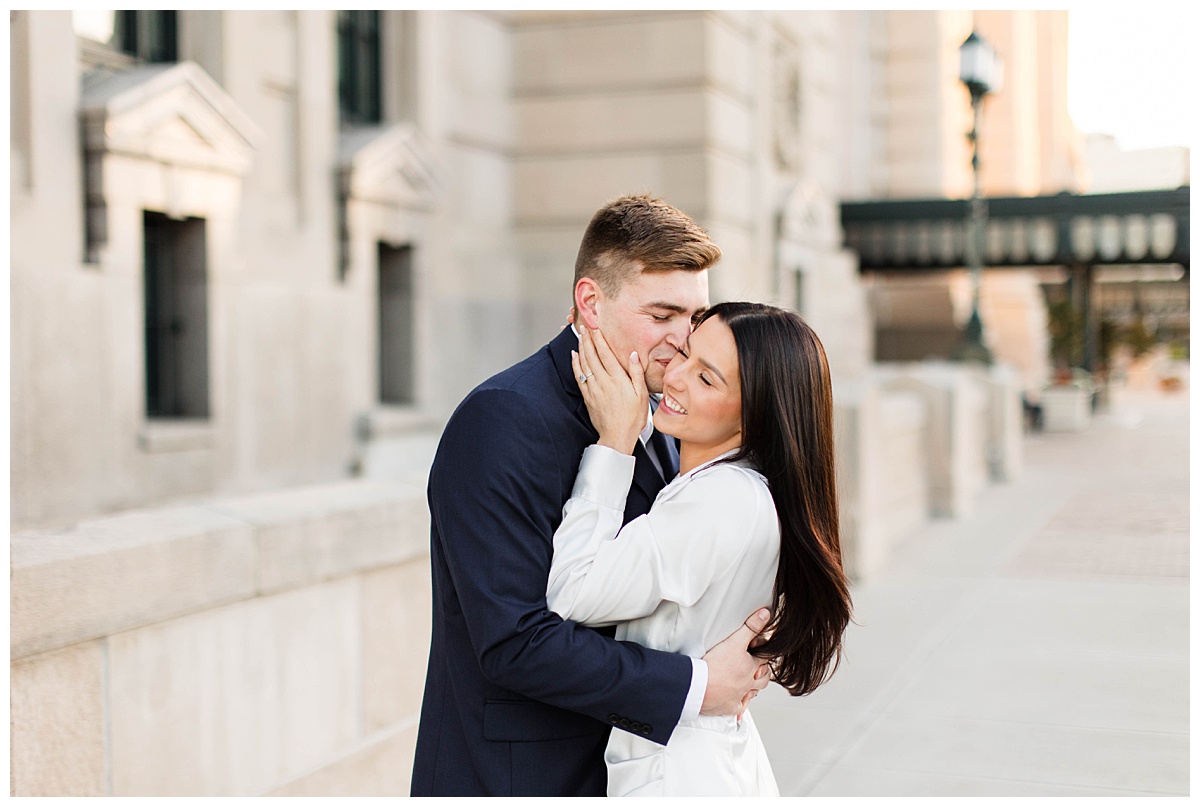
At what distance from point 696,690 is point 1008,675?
541cm

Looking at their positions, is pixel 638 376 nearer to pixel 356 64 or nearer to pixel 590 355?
pixel 590 355

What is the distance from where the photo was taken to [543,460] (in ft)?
7.95

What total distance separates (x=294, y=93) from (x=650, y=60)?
20.0 ft

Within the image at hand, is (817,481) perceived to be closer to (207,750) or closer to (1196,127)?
(207,750)

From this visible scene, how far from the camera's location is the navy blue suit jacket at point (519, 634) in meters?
2.29

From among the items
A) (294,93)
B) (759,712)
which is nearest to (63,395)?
(294,93)

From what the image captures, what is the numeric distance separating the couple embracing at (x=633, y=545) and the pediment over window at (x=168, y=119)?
25.1 feet

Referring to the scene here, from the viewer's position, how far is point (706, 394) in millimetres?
2451

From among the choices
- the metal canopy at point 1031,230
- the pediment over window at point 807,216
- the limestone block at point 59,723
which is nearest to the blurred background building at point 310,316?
the limestone block at point 59,723

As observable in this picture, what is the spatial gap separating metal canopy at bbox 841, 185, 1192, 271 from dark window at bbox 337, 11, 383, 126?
16.0 metres

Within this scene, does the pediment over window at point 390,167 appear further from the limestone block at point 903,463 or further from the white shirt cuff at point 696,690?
the white shirt cuff at point 696,690

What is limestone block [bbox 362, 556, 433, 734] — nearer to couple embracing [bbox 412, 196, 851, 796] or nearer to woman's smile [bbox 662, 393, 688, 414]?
couple embracing [bbox 412, 196, 851, 796]

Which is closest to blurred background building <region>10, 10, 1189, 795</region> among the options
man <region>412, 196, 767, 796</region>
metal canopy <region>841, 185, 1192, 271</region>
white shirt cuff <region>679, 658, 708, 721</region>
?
man <region>412, 196, 767, 796</region>

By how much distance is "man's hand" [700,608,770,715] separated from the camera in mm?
2426
